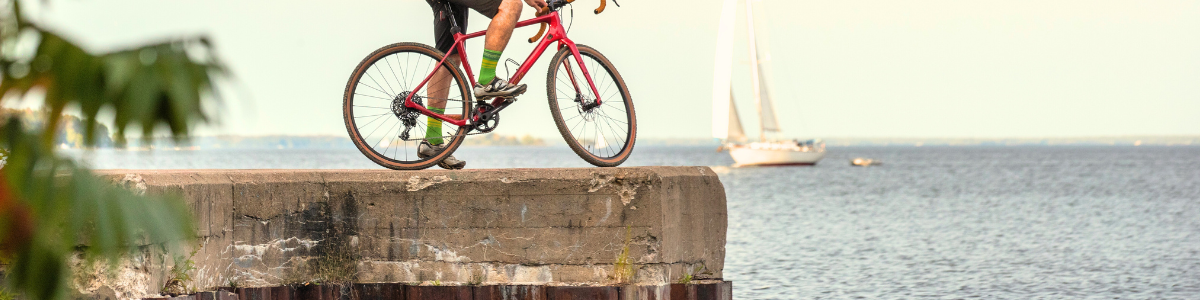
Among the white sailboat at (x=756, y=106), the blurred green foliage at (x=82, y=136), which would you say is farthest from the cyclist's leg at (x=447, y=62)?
the white sailboat at (x=756, y=106)

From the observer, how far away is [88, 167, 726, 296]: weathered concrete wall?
16.3ft

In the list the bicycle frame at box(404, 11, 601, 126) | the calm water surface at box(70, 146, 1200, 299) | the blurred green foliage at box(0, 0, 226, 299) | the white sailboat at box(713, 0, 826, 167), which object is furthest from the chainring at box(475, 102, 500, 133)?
the white sailboat at box(713, 0, 826, 167)

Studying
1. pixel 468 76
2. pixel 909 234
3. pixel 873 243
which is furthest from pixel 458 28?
pixel 909 234

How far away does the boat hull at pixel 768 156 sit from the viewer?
93500mm

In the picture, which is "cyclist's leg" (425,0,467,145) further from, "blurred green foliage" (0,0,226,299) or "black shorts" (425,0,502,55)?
"blurred green foliage" (0,0,226,299)

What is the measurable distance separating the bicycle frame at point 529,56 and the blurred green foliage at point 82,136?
4770 millimetres

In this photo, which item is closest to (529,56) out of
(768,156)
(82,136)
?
(82,136)

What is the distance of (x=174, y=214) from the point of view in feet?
2.88

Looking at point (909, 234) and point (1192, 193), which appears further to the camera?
point (1192, 193)

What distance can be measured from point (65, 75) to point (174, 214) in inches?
5.9

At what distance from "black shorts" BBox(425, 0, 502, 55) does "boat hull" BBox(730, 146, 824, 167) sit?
3470 inches

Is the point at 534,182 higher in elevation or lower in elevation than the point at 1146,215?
higher

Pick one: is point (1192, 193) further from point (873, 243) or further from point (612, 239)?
point (612, 239)

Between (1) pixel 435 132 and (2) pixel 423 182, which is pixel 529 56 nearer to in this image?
(1) pixel 435 132
